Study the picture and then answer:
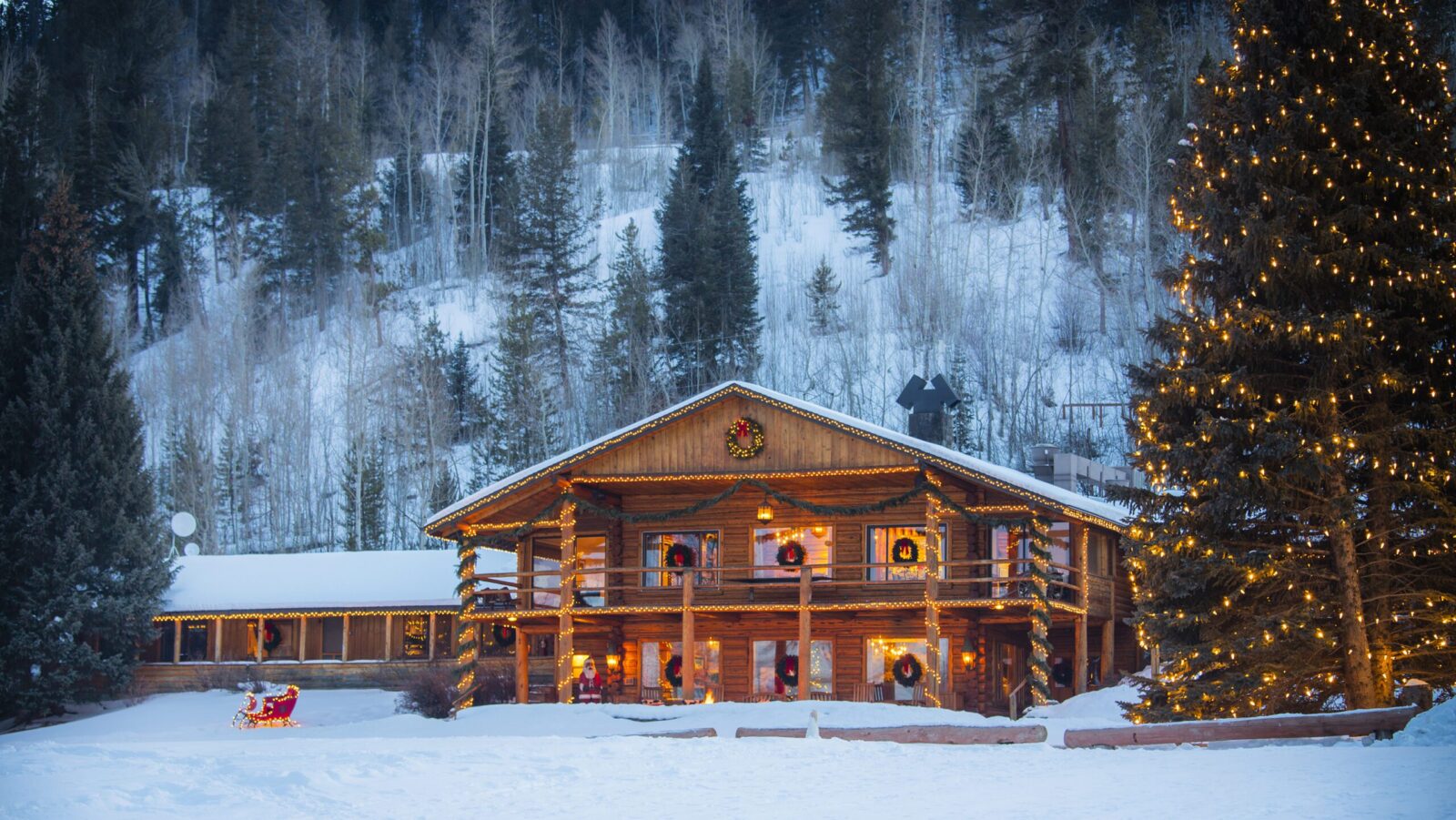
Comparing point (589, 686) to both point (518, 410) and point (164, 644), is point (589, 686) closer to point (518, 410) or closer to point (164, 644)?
point (164, 644)

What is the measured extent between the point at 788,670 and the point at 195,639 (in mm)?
17840

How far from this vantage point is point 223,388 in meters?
59.2

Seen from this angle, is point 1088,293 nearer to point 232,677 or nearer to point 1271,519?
point 232,677

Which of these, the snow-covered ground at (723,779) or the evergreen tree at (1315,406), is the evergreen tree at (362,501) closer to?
the snow-covered ground at (723,779)

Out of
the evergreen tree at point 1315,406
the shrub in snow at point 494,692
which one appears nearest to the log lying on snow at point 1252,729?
the evergreen tree at point 1315,406

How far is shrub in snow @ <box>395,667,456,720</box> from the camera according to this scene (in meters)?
30.8

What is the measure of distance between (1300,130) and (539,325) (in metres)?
45.7

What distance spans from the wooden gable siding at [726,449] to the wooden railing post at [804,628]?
Result: 2170 mm

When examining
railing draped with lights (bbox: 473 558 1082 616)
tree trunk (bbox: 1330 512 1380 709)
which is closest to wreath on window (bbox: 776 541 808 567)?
railing draped with lights (bbox: 473 558 1082 616)

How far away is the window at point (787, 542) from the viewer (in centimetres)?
3000

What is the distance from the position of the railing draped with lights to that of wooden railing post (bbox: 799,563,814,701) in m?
0.15

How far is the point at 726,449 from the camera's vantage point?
94.0 ft

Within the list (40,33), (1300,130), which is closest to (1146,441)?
(1300,130)

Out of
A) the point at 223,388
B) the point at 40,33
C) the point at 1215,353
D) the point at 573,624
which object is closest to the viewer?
the point at 1215,353
